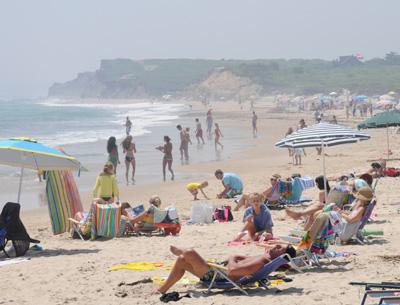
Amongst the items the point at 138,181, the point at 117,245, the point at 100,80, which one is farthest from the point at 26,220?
the point at 100,80

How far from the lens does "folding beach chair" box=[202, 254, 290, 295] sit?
6227mm

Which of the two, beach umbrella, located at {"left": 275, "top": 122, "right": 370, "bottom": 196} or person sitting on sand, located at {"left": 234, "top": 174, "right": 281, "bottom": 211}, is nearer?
beach umbrella, located at {"left": 275, "top": 122, "right": 370, "bottom": 196}

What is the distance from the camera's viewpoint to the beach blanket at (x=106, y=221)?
970cm

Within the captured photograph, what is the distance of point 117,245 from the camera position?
30.1ft

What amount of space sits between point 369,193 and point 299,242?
1189 millimetres

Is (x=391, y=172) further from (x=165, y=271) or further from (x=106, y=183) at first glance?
(x=165, y=271)

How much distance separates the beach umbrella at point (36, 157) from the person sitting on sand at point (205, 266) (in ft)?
9.99

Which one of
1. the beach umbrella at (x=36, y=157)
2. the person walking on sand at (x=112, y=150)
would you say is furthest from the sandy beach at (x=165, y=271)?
the person walking on sand at (x=112, y=150)

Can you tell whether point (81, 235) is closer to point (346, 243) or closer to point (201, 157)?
point (346, 243)

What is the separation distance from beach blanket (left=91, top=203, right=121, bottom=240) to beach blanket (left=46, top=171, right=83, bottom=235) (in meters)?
0.69

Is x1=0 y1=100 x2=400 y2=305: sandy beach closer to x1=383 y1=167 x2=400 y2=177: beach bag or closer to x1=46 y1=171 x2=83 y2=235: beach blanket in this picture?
x1=46 y1=171 x2=83 y2=235: beach blanket

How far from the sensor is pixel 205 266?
630 centimetres

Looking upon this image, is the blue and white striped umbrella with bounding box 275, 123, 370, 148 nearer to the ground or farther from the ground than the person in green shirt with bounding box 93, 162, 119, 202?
farther from the ground

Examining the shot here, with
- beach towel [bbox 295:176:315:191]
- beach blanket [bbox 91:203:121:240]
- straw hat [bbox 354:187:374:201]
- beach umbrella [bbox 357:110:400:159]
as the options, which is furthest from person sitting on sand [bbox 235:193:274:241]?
beach umbrella [bbox 357:110:400:159]
